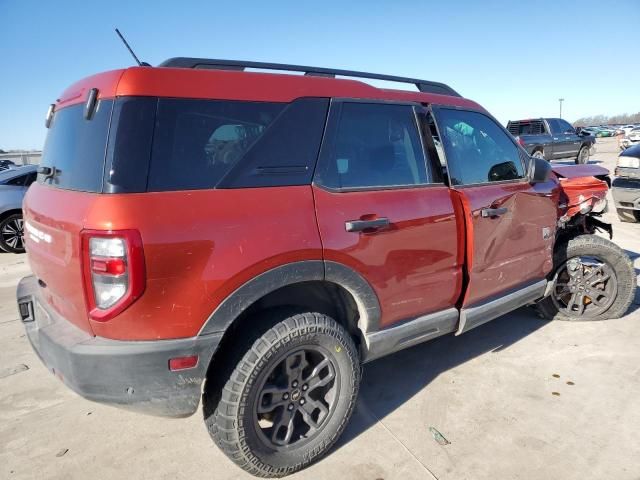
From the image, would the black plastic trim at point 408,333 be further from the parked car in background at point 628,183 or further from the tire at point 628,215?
the tire at point 628,215

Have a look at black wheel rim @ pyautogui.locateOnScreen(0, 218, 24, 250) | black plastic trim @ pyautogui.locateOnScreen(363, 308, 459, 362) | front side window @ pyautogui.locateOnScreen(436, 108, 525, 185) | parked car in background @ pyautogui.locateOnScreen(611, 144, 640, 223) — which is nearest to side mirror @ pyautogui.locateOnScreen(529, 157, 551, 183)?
front side window @ pyautogui.locateOnScreen(436, 108, 525, 185)

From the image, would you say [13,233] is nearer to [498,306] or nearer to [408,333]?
[408,333]

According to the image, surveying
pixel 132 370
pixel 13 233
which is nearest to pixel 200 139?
pixel 132 370

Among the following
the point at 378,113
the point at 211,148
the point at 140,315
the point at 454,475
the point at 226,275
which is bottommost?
the point at 454,475

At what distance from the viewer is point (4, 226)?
7105 millimetres

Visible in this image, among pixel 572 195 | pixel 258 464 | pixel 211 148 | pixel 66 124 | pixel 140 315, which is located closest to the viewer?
pixel 140 315

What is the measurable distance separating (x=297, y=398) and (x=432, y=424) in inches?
37.4

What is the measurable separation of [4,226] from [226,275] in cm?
720

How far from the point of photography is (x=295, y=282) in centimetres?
207

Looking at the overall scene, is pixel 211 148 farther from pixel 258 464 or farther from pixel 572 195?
pixel 572 195

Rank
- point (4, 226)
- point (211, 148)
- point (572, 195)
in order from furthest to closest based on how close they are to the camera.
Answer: point (4, 226) → point (572, 195) → point (211, 148)

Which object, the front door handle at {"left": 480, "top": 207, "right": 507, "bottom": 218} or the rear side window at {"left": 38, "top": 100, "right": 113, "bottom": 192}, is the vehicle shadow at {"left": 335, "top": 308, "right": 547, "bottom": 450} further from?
the rear side window at {"left": 38, "top": 100, "right": 113, "bottom": 192}

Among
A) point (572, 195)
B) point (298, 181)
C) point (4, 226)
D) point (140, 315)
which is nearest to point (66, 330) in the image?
point (140, 315)

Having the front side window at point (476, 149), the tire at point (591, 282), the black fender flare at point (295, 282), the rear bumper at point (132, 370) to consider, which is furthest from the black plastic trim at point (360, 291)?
the tire at point (591, 282)
